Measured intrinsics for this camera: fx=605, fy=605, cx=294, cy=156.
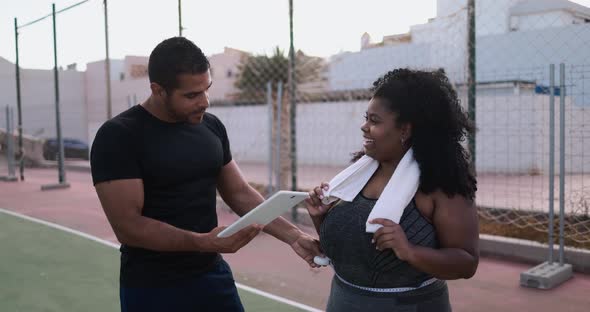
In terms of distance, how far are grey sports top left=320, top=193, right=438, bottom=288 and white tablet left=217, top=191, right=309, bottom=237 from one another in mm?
173

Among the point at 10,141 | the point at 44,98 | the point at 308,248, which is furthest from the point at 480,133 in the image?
the point at 44,98

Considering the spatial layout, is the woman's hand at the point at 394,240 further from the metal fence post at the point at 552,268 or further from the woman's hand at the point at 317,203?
the metal fence post at the point at 552,268

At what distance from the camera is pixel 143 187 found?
2443 mm

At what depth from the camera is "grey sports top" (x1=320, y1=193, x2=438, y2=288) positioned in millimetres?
2037

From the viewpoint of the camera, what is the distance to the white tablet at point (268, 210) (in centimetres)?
224

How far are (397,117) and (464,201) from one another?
367 mm

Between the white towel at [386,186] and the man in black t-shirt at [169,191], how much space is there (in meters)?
0.38

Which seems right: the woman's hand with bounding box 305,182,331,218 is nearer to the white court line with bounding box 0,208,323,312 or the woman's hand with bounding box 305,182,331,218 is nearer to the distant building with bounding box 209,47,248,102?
the white court line with bounding box 0,208,323,312

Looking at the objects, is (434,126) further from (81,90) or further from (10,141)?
(81,90)

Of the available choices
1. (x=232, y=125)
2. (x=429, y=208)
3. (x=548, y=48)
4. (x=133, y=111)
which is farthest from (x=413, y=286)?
(x=232, y=125)

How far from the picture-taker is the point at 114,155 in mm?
2357

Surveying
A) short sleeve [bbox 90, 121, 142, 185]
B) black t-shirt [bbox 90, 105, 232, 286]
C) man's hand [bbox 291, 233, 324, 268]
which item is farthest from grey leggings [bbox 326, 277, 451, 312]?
short sleeve [bbox 90, 121, 142, 185]

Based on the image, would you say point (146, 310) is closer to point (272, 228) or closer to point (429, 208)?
point (272, 228)

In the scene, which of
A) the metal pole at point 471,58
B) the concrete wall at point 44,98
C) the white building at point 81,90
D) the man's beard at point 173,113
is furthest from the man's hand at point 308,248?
the white building at point 81,90
